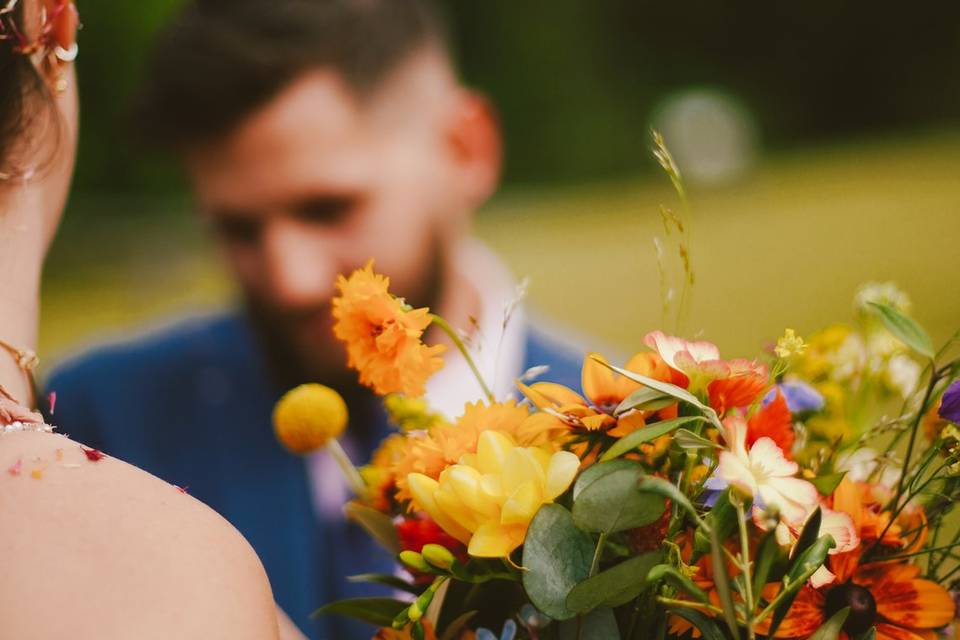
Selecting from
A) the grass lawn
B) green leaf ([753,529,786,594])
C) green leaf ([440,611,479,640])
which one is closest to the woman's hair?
green leaf ([440,611,479,640])

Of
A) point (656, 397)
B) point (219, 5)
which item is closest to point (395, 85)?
point (219, 5)

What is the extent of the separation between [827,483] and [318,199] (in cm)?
117

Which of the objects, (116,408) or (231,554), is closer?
(231,554)

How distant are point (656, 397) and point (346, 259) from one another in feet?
3.82

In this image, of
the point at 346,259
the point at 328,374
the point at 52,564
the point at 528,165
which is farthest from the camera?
the point at 528,165

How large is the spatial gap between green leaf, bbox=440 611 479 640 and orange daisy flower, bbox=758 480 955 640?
15cm

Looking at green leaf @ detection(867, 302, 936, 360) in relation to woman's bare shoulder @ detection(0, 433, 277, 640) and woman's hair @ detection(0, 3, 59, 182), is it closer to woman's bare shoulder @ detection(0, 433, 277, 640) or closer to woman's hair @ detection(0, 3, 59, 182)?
woman's bare shoulder @ detection(0, 433, 277, 640)

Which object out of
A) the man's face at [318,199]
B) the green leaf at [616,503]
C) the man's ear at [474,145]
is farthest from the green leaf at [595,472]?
the man's ear at [474,145]

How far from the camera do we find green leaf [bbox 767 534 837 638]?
1.29 ft

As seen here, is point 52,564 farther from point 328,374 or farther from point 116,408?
point 116,408

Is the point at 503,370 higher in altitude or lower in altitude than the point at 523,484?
lower

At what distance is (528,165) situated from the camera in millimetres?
12109

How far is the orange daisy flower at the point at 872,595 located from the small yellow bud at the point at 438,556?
0.15 meters

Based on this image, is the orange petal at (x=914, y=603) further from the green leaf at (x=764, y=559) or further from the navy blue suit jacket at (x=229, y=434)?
the navy blue suit jacket at (x=229, y=434)
